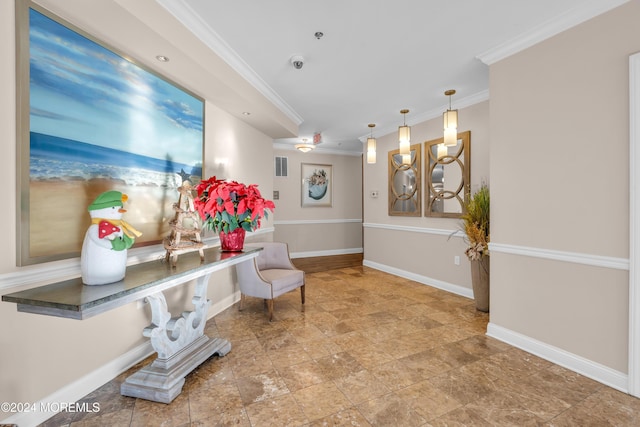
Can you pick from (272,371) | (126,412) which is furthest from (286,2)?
(126,412)

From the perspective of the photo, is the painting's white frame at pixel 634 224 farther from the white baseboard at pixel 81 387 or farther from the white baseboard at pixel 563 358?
the white baseboard at pixel 81 387

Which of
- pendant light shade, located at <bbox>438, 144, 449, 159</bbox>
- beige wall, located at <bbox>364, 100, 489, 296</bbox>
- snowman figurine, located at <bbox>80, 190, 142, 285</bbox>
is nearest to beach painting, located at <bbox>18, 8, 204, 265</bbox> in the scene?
snowman figurine, located at <bbox>80, 190, 142, 285</bbox>

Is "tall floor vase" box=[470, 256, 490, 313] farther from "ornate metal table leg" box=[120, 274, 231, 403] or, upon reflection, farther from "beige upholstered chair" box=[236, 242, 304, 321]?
"ornate metal table leg" box=[120, 274, 231, 403]

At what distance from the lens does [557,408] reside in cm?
175

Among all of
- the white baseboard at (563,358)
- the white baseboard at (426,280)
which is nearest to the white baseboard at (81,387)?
the white baseboard at (563,358)

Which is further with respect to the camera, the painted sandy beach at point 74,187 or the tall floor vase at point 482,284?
the tall floor vase at point 482,284

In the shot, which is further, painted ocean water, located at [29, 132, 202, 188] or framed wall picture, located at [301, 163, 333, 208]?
framed wall picture, located at [301, 163, 333, 208]

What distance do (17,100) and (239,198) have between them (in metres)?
1.37

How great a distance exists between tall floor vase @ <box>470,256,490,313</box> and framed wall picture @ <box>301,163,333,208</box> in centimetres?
420

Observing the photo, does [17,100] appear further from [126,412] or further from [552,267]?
[552,267]

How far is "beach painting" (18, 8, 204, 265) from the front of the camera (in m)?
1.54

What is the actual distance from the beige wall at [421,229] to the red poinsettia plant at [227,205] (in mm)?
2855

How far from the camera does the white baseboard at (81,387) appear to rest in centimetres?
154

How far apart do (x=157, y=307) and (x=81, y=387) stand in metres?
0.67
